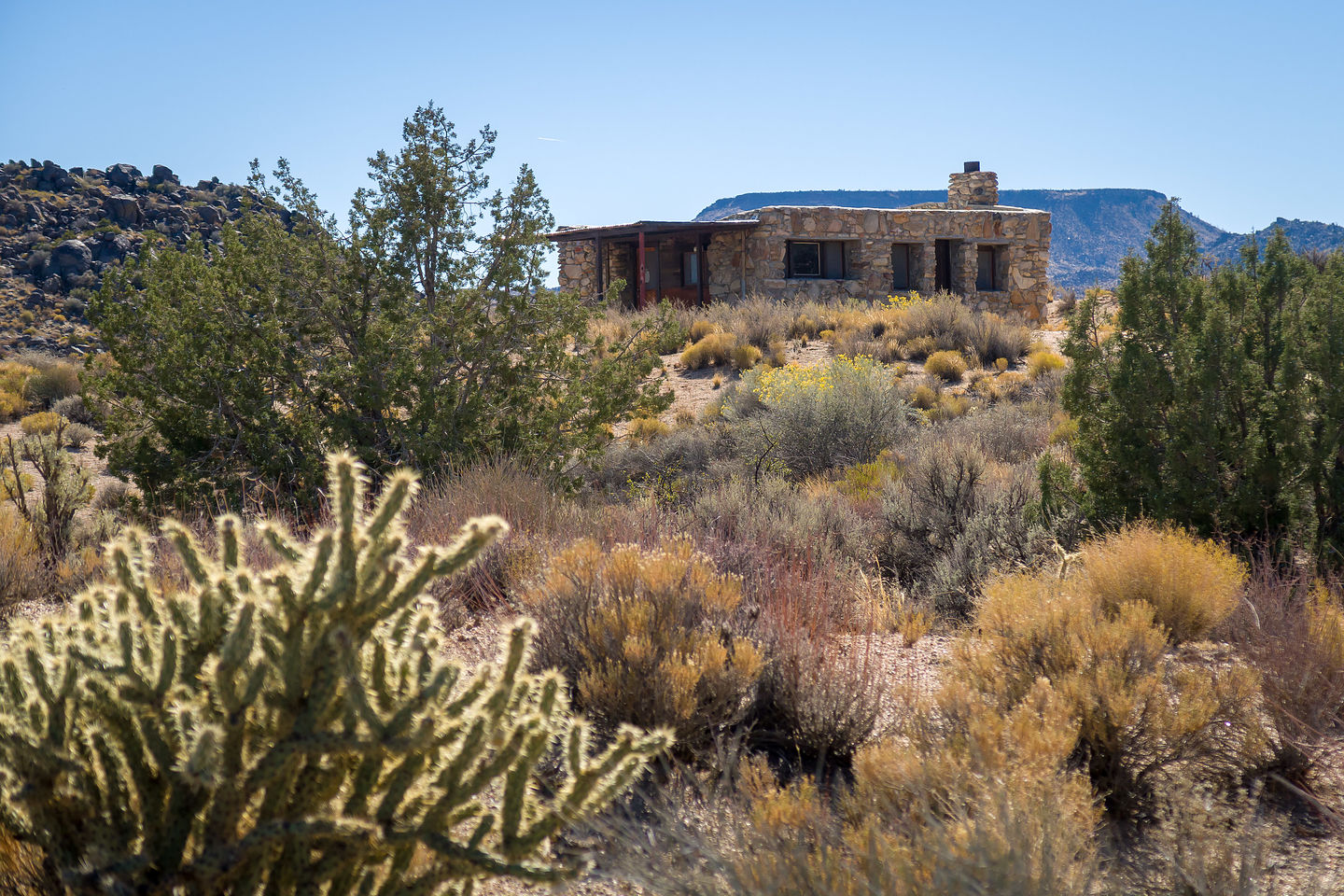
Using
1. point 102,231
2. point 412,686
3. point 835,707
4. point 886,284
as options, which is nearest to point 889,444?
point 835,707

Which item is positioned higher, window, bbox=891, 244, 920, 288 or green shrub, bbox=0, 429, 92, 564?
window, bbox=891, 244, 920, 288

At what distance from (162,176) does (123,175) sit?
1893mm

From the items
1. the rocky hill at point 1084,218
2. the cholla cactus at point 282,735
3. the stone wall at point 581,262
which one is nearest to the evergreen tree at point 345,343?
the cholla cactus at point 282,735

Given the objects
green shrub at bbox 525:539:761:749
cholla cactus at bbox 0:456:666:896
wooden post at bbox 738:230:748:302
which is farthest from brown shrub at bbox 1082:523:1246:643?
wooden post at bbox 738:230:748:302

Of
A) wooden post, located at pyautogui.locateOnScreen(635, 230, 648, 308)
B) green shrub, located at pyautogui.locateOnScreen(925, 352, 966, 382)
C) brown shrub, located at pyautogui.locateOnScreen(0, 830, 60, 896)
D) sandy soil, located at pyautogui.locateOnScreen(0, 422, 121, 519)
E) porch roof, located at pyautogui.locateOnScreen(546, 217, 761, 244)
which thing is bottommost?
sandy soil, located at pyautogui.locateOnScreen(0, 422, 121, 519)

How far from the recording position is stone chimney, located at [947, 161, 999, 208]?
2750cm

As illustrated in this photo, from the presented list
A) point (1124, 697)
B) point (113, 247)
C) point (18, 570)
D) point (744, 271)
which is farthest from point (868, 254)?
point (113, 247)

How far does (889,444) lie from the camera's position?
35.9 ft

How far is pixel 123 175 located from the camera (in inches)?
1802

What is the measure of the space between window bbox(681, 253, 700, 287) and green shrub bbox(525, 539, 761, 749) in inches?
818

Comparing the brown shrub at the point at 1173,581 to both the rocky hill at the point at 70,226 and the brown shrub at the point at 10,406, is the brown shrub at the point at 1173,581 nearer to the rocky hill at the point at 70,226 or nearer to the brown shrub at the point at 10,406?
the brown shrub at the point at 10,406

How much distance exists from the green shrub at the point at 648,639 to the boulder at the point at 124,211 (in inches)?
1791

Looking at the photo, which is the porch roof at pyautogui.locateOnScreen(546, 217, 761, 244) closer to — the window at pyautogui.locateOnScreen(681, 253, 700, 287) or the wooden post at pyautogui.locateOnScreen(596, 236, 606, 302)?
the wooden post at pyautogui.locateOnScreen(596, 236, 606, 302)

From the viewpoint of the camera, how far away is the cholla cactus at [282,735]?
166cm
